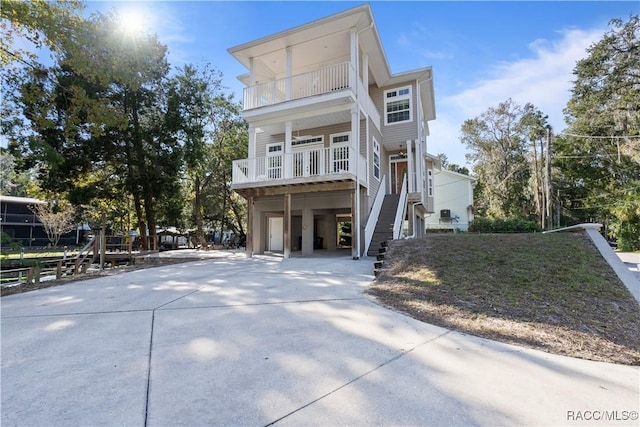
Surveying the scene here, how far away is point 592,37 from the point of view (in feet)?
69.9

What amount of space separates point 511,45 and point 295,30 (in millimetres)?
8110

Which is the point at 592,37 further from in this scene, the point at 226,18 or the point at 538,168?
the point at 226,18

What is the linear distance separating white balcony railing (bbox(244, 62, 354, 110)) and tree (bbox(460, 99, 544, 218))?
897 inches

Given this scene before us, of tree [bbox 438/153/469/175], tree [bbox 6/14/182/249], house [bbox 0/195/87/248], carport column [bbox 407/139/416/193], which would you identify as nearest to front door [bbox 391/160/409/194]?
carport column [bbox 407/139/416/193]

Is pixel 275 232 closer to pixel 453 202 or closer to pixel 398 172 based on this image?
pixel 398 172

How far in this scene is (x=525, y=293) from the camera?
480 cm

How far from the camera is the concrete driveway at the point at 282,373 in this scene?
82.8 inches

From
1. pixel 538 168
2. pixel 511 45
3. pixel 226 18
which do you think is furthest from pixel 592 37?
pixel 226 18

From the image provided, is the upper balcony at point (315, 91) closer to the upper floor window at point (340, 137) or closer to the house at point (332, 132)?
the house at point (332, 132)

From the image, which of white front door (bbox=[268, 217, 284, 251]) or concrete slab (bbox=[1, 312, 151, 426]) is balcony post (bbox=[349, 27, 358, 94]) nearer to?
white front door (bbox=[268, 217, 284, 251])

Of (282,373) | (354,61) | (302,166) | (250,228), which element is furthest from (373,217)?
(282,373)

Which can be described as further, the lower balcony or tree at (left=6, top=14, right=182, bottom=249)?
tree at (left=6, top=14, right=182, bottom=249)

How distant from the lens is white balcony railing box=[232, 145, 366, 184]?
1090cm

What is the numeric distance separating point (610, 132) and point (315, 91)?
24.9 meters
